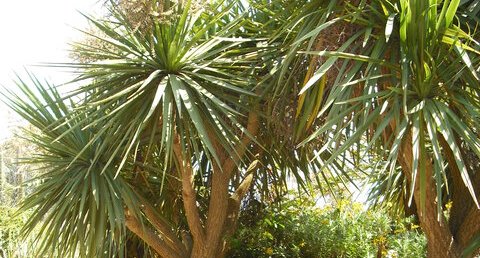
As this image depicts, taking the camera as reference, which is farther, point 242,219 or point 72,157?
point 242,219

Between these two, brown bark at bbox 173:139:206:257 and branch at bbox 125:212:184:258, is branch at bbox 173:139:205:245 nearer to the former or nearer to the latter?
brown bark at bbox 173:139:206:257

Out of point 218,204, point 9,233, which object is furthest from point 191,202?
point 9,233

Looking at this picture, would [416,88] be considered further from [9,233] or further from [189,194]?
[9,233]

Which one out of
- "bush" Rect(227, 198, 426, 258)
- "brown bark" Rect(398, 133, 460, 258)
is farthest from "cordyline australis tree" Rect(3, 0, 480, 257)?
"bush" Rect(227, 198, 426, 258)

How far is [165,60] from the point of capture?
186 inches

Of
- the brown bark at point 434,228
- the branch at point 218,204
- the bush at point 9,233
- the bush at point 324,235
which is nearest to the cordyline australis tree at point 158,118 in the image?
the branch at point 218,204

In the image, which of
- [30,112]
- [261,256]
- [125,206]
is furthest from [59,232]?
[261,256]

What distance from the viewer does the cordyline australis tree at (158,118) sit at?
4.59 m

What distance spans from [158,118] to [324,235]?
192 centimetres

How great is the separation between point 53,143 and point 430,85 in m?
2.95

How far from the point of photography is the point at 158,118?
191 inches

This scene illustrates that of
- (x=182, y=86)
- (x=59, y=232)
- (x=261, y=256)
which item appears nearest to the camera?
(x=182, y=86)

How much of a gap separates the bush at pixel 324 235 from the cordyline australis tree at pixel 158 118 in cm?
59

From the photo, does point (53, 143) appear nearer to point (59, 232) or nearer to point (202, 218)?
point (59, 232)
